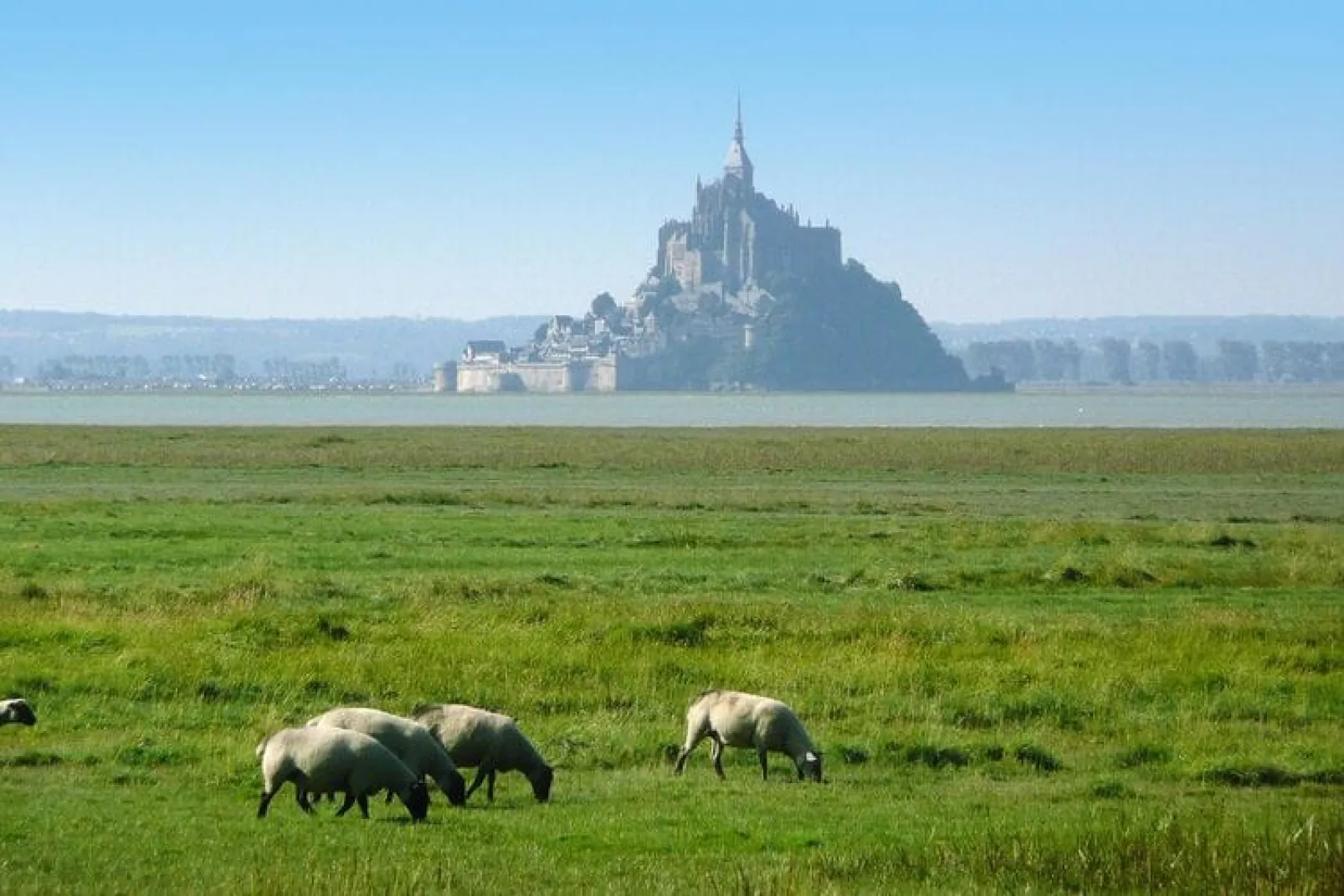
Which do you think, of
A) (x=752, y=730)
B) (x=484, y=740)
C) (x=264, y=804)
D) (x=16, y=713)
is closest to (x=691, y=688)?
(x=752, y=730)

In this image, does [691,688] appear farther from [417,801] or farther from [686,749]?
[417,801]

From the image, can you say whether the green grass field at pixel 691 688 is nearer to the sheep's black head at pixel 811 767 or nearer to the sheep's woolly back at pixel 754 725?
the sheep's black head at pixel 811 767

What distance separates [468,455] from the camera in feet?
284

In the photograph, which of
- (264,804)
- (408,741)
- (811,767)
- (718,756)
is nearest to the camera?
(264,804)

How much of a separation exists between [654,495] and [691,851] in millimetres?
44341

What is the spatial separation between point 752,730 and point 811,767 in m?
0.60

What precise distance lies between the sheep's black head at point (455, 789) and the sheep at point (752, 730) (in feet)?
7.93

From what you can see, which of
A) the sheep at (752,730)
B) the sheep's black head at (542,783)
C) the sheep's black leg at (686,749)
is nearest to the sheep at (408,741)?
the sheep's black head at (542,783)

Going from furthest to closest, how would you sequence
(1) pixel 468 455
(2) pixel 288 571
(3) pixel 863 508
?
1. (1) pixel 468 455
2. (3) pixel 863 508
3. (2) pixel 288 571

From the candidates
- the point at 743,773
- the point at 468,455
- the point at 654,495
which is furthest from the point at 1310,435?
the point at 743,773

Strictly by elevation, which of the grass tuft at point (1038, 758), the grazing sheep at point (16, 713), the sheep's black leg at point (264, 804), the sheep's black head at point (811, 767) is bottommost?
the grass tuft at point (1038, 758)

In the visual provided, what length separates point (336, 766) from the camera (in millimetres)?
14641

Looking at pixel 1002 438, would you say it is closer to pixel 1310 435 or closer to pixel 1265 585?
pixel 1310 435

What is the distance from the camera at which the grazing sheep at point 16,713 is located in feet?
56.4
